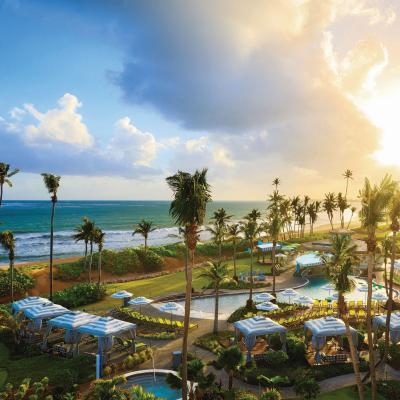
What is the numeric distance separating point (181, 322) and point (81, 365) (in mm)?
12086

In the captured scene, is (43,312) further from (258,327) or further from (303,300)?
(303,300)

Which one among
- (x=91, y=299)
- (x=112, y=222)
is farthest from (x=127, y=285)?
(x=112, y=222)

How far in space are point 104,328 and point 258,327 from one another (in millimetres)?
11766

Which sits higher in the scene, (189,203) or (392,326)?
(189,203)

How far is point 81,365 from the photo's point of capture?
26.4m

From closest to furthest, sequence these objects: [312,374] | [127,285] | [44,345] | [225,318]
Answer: [312,374] → [44,345] → [225,318] → [127,285]

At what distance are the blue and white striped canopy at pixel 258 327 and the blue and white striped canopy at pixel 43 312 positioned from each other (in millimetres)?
16449

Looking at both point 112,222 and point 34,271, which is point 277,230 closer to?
point 34,271

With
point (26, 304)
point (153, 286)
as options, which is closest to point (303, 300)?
point (153, 286)

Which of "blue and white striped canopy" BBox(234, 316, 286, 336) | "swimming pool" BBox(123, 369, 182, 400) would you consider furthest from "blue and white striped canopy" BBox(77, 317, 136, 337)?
"blue and white striped canopy" BBox(234, 316, 286, 336)

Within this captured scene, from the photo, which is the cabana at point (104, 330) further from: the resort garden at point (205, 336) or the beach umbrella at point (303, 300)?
the beach umbrella at point (303, 300)

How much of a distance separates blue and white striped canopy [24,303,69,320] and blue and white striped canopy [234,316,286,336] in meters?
16.4

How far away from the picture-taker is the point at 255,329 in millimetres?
27297

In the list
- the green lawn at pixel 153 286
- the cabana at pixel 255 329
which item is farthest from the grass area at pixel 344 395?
the green lawn at pixel 153 286
